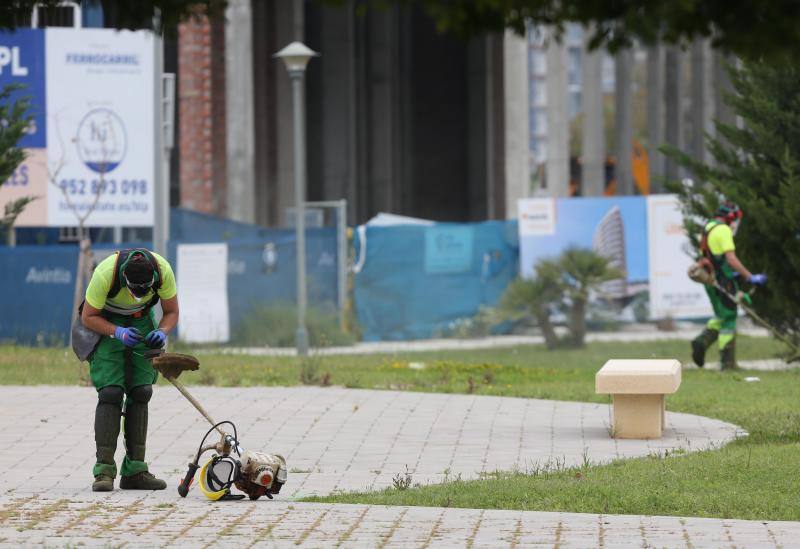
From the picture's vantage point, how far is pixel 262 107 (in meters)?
40.9

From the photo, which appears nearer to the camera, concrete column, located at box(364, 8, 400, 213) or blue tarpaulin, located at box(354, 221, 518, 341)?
blue tarpaulin, located at box(354, 221, 518, 341)

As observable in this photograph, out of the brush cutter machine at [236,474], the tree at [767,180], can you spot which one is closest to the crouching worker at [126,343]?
the brush cutter machine at [236,474]

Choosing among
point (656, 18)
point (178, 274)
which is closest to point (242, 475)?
point (656, 18)

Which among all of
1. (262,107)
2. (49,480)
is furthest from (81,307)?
(262,107)

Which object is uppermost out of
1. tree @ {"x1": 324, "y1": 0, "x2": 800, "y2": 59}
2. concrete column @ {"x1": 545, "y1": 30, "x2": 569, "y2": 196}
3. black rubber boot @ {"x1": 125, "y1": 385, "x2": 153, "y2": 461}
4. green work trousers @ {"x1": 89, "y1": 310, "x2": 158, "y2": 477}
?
concrete column @ {"x1": 545, "y1": 30, "x2": 569, "y2": 196}

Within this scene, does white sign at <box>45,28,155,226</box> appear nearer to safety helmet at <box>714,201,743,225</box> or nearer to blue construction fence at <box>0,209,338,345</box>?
blue construction fence at <box>0,209,338,345</box>

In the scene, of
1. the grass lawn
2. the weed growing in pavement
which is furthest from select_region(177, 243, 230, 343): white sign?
the weed growing in pavement

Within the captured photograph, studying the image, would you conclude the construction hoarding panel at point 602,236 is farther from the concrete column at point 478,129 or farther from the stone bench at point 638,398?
the concrete column at point 478,129

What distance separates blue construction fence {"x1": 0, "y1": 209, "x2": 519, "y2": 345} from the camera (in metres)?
24.2

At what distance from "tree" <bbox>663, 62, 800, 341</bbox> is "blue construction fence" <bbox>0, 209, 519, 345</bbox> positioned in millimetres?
7501

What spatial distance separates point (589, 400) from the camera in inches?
592

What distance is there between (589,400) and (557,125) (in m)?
21.7

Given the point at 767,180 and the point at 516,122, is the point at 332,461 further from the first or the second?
the point at 516,122

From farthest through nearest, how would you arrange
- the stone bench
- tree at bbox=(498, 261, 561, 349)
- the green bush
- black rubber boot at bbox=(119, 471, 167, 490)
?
the green bush
tree at bbox=(498, 261, 561, 349)
the stone bench
black rubber boot at bbox=(119, 471, 167, 490)
